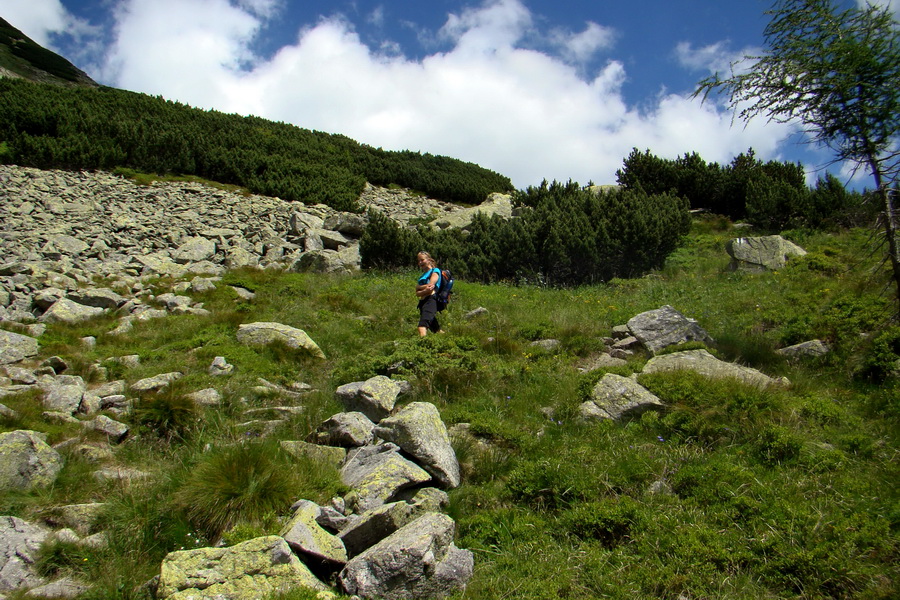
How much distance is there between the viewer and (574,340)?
846 centimetres

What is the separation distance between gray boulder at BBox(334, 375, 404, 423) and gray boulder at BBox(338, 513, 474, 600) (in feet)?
7.95

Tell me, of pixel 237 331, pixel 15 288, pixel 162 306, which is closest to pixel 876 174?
pixel 237 331

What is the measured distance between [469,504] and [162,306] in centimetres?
917

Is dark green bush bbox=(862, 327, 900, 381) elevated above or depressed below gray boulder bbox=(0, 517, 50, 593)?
above

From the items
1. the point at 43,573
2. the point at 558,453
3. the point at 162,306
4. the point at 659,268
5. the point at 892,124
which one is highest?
the point at 892,124

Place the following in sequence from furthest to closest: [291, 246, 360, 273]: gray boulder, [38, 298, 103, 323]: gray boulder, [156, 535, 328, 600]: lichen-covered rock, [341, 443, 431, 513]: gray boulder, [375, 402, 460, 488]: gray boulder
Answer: [291, 246, 360, 273]: gray boulder
[38, 298, 103, 323]: gray boulder
[375, 402, 460, 488]: gray boulder
[341, 443, 431, 513]: gray boulder
[156, 535, 328, 600]: lichen-covered rock

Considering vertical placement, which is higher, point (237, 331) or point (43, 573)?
point (237, 331)

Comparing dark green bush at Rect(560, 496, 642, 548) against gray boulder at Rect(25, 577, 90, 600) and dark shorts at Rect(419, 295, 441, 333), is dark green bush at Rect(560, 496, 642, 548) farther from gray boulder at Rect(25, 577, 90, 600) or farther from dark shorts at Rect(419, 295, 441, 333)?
dark shorts at Rect(419, 295, 441, 333)

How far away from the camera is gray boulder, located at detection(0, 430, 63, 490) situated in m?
4.16

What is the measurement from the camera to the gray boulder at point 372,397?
5.75 m


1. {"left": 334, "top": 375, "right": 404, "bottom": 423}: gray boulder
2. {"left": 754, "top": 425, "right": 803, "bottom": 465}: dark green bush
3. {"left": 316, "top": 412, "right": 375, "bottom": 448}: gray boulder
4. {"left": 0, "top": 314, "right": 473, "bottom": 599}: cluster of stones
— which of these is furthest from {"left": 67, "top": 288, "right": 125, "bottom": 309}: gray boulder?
{"left": 754, "top": 425, "right": 803, "bottom": 465}: dark green bush

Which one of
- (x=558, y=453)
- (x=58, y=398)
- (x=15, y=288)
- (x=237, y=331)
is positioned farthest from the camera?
(x=15, y=288)

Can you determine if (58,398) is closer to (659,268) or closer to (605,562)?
(605,562)

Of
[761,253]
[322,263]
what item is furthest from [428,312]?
[761,253]
